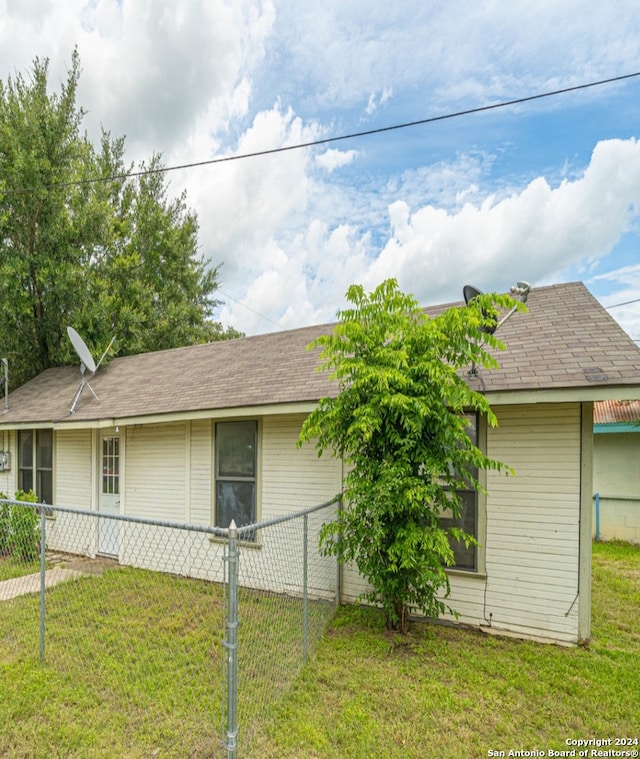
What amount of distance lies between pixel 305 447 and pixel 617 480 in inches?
296

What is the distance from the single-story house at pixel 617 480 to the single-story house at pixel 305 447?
467 cm

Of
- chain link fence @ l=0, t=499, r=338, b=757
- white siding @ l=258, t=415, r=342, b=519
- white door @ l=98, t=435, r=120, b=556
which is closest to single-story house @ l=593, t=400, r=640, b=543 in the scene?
white siding @ l=258, t=415, r=342, b=519

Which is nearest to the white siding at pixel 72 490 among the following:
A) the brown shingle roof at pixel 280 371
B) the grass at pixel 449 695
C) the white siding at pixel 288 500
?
the brown shingle roof at pixel 280 371

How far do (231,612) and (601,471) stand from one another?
382 inches

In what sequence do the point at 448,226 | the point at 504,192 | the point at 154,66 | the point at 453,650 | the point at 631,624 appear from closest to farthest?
the point at 453,650 → the point at 631,624 → the point at 154,66 → the point at 504,192 → the point at 448,226

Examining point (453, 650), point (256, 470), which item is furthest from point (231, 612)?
point (256, 470)

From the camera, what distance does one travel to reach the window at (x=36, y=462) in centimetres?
891

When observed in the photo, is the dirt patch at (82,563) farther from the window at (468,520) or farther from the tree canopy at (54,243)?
the tree canopy at (54,243)

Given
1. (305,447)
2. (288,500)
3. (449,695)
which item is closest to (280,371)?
(305,447)

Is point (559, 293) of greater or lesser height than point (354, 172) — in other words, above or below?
below

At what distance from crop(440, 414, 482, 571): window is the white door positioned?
18.6 ft

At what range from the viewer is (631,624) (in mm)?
4875

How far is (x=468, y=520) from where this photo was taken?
15.9 ft

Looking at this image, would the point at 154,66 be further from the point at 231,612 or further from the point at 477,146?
the point at 231,612
